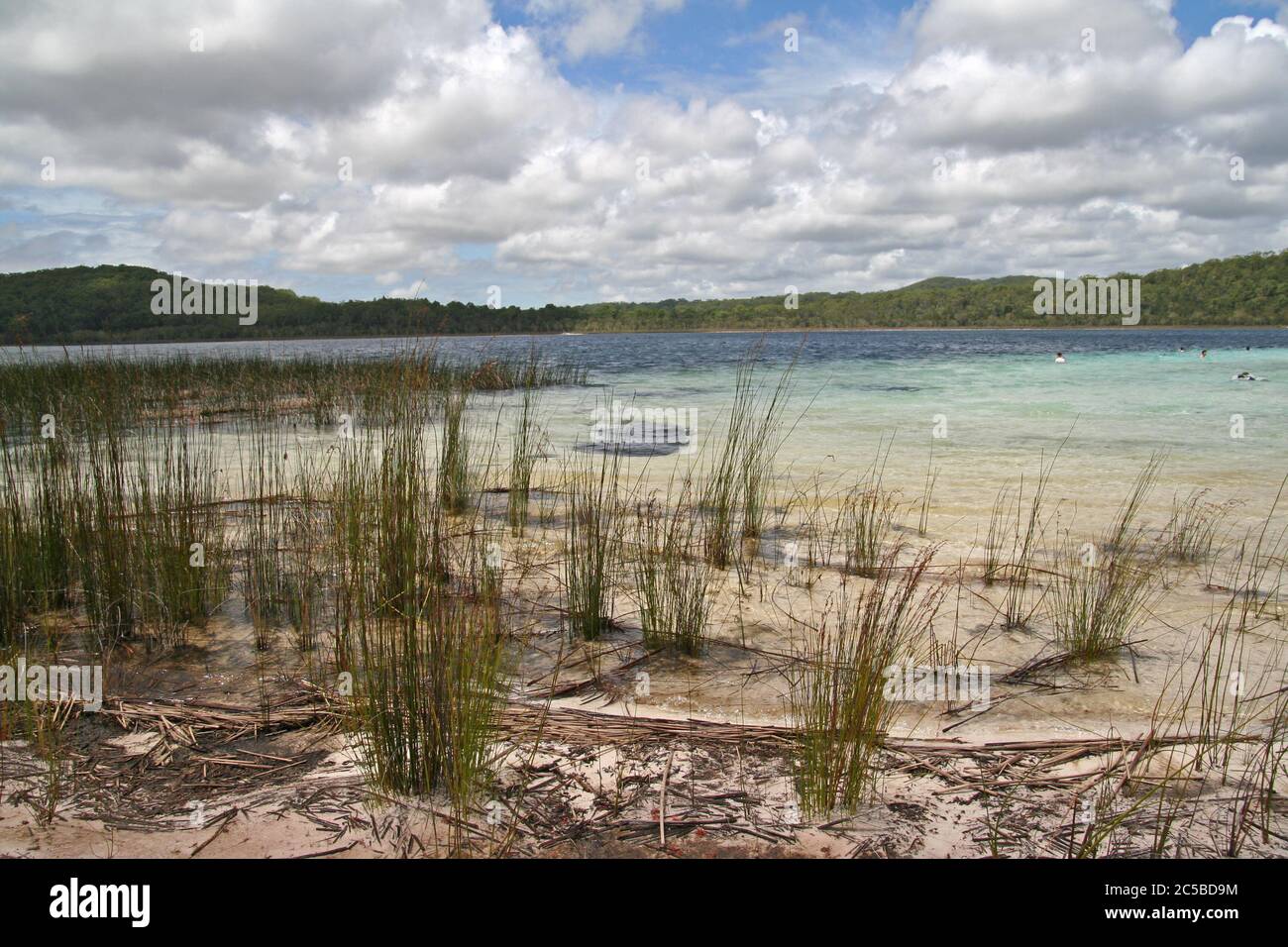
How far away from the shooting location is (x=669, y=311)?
264 ft

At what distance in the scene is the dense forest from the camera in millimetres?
23203

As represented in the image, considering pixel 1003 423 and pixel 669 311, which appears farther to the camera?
pixel 669 311

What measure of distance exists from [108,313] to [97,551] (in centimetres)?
2540

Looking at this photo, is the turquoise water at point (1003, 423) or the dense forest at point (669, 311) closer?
the turquoise water at point (1003, 423)

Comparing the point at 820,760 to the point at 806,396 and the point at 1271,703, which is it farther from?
the point at 806,396

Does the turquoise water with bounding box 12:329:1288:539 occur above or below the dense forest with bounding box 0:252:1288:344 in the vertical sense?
below

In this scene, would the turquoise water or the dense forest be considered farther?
the dense forest

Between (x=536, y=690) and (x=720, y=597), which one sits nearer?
(x=536, y=690)

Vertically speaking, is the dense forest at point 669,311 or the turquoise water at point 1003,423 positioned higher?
the dense forest at point 669,311

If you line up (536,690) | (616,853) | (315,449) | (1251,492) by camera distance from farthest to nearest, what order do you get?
(315,449) → (1251,492) → (536,690) → (616,853)

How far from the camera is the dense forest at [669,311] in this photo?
23203mm

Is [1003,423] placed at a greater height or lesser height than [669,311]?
lesser

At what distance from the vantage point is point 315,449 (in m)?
7.75
